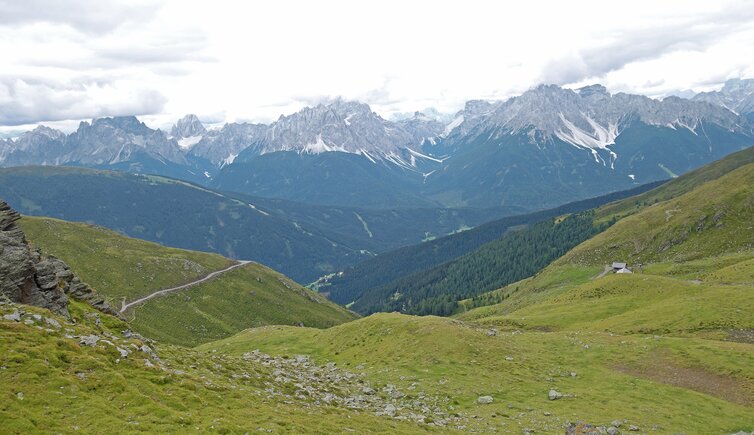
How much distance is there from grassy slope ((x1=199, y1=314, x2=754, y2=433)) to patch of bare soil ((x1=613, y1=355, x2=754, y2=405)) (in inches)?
4.2

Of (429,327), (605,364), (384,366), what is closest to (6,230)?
(384,366)

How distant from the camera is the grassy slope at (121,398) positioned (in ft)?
85.8

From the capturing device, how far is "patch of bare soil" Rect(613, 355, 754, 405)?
4942 centimetres

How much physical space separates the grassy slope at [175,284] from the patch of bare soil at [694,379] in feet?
319

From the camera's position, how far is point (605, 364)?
58.2 m

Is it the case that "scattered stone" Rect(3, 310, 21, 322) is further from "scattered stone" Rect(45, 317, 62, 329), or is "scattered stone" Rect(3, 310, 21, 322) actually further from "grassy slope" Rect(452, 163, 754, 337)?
"grassy slope" Rect(452, 163, 754, 337)

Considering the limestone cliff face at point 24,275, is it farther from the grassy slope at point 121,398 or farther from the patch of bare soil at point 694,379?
the patch of bare soil at point 694,379

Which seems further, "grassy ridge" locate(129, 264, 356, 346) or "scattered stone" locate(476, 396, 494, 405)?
"grassy ridge" locate(129, 264, 356, 346)

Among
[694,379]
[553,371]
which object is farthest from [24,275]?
[694,379]

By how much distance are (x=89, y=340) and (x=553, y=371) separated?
46.4 meters

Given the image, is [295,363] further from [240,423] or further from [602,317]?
[602,317]

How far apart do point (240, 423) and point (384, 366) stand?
29478 millimetres

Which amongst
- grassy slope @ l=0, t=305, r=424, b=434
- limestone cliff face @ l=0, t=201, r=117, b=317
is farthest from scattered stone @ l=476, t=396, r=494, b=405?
→ limestone cliff face @ l=0, t=201, r=117, b=317

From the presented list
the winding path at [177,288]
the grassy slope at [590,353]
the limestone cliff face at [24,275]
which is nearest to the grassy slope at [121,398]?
the limestone cliff face at [24,275]
